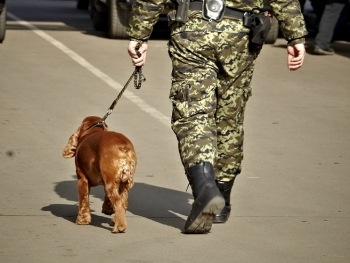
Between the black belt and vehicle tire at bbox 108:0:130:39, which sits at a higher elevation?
the black belt

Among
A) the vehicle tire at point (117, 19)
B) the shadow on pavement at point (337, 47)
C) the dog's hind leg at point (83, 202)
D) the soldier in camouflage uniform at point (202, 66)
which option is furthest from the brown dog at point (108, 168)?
the shadow on pavement at point (337, 47)

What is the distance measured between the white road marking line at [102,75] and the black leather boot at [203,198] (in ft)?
11.9

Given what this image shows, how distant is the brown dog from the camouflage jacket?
0.61 metres

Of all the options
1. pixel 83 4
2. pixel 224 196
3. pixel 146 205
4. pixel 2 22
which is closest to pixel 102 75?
pixel 2 22

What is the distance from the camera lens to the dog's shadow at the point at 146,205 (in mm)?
5923

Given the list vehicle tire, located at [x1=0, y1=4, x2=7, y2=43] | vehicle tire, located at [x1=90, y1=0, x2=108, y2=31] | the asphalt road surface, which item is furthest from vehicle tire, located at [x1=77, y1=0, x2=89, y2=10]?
vehicle tire, located at [x1=0, y1=4, x2=7, y2=43]

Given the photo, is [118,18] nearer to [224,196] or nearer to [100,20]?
[100,20]

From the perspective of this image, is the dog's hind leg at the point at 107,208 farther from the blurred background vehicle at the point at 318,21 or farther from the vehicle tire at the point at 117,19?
the blurred background vehicle at the point at 318,21

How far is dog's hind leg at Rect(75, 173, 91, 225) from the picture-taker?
557 cm

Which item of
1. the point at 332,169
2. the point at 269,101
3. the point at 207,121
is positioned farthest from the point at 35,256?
the point at 269,101

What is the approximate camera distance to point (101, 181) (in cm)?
546

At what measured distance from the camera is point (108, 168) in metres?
5.31

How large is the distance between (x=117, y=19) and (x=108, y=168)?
9361mm

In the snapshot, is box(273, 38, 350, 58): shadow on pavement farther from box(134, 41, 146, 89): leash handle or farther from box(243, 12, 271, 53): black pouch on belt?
box(243, 12, 271, 53): black pouch on belt
